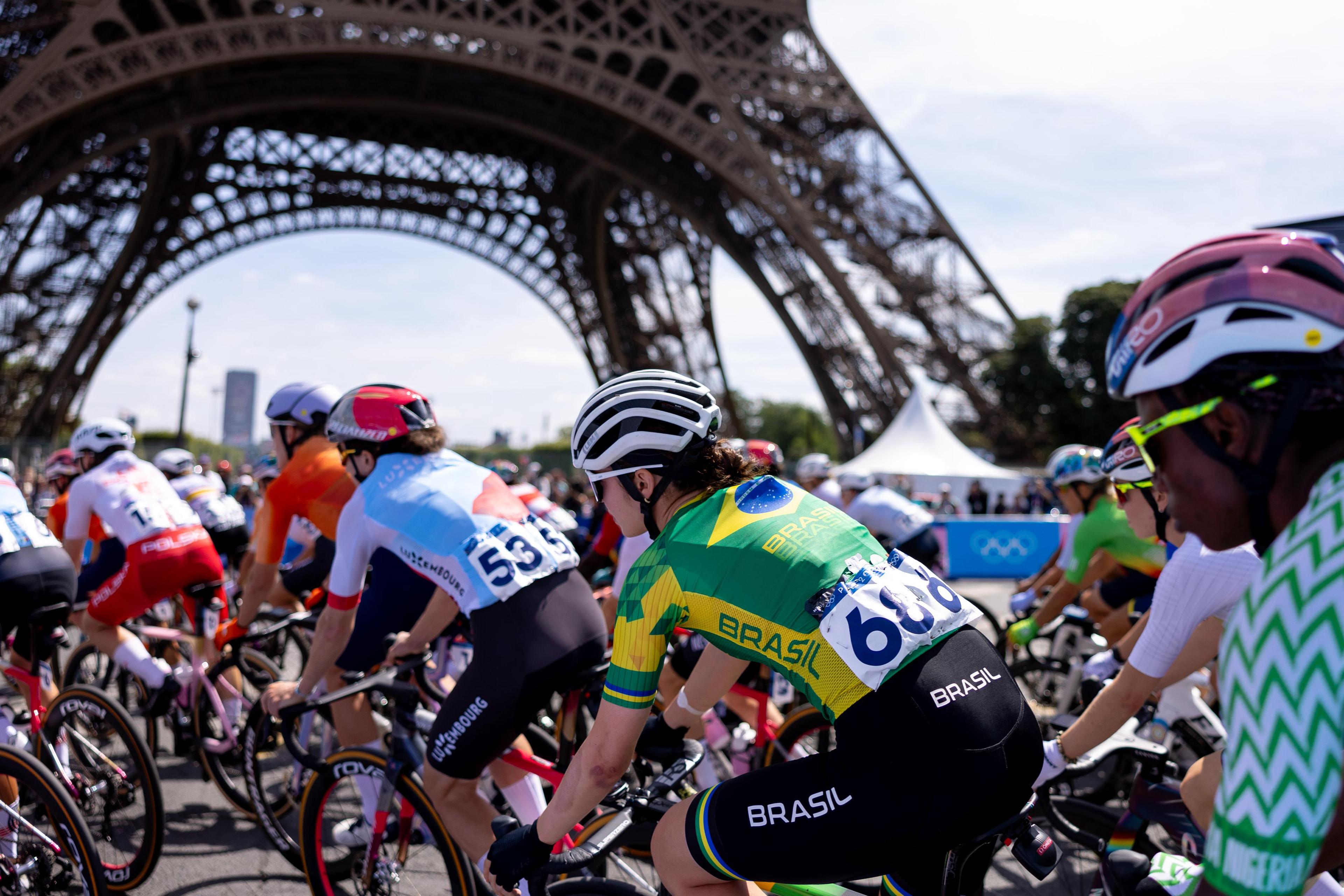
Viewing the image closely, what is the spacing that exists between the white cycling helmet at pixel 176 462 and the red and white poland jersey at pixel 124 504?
11.0ft

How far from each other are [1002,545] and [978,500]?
2516 mm

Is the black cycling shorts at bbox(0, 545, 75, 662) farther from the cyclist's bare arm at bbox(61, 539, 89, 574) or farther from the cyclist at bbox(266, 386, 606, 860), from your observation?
the cyclist at bbox(266, 386, 606, 860)

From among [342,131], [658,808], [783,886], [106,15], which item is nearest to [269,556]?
[658,808]

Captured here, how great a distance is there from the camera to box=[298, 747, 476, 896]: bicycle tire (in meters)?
3.03

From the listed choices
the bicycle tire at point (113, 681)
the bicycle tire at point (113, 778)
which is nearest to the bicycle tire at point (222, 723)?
the bicycle tire at point (113, 681)

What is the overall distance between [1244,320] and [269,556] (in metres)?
4.67

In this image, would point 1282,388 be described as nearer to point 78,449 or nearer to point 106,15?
point 78,449

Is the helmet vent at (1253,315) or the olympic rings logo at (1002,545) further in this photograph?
the olympic rings logo at (1002,545)

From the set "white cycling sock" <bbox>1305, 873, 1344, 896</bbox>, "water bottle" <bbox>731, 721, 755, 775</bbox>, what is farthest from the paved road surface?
"white cycling sock" <bbox>1305, 873, 1344, 896</bbox>

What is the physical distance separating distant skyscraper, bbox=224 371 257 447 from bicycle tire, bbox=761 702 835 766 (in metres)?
50.3

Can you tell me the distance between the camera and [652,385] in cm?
244

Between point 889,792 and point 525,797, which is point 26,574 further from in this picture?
point 889,792

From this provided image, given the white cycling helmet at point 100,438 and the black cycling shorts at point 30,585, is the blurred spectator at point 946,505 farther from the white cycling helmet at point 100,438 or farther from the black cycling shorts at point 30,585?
the black cycling shorts at point 30,585

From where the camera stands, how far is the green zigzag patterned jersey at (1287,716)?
0.93 metres
